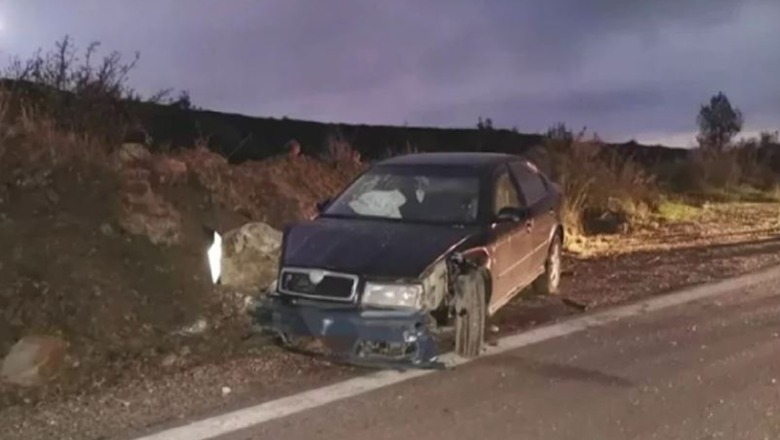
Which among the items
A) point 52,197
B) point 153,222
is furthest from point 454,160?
point 52,197

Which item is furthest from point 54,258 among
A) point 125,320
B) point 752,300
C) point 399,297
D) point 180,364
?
point 752,300

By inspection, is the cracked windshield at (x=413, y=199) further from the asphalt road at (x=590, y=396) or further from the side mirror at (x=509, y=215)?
the asphalt road at (x=590, y=396)

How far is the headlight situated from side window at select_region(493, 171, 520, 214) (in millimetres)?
1787

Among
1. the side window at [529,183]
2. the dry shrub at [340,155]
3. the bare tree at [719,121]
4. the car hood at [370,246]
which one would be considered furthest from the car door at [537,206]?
the bare tree at [719,121]

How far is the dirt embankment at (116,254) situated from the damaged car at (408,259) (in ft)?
3.58

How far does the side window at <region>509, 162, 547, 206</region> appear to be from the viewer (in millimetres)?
10766

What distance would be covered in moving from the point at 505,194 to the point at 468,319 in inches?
78.3

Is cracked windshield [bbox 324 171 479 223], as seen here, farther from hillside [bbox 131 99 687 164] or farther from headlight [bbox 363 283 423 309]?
hillside [bbox 131 99 687 164]

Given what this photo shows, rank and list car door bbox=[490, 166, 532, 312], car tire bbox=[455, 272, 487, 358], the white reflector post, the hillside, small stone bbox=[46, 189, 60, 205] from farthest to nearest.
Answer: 1. the hillside
2. small stone bbox=[46, 189, 60, 205]
3. the white reflector post
4. car door bbox=[490, 166, 532, 312]
5. car tire bbox=[455, 272, 487, 358]

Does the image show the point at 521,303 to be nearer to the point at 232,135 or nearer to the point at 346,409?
the point at 346,409

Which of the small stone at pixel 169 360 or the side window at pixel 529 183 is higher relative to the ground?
the side window at pixel 529 183

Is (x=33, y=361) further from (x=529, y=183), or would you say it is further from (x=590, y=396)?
(x=529, y=183)

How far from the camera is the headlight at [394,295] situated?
809 cm

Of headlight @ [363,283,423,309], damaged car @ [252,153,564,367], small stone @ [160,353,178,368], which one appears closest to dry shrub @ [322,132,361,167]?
damaged car @ [252,153,564,367]
